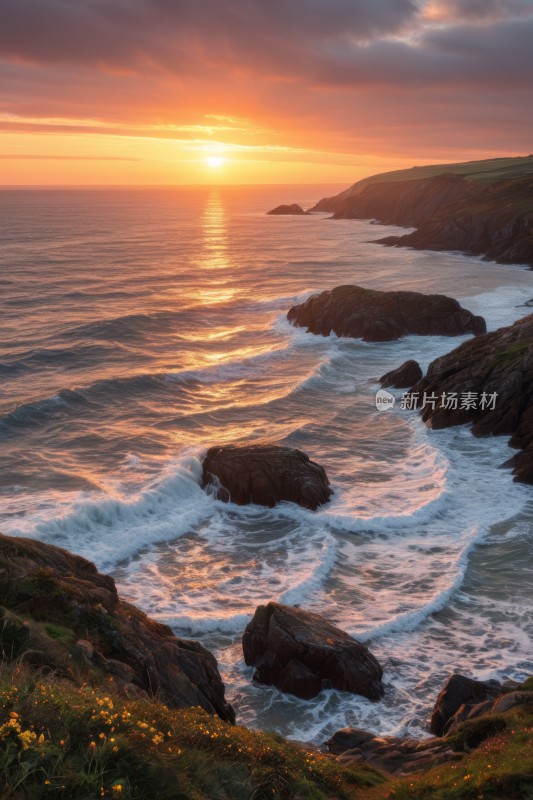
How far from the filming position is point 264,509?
3312cm

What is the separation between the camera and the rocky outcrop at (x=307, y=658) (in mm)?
20406

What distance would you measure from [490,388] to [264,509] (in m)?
17.8

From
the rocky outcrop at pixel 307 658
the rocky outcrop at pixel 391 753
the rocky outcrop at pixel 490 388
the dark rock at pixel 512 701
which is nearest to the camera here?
the rocky outcrop at pixel 391 753

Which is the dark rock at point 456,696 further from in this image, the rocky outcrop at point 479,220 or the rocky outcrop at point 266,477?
the rocky outcrop at point 479,220

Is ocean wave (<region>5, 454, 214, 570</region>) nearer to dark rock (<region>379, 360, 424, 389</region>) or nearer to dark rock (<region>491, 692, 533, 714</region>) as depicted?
dark rock (<region>491, 692, 533, 714</region>)

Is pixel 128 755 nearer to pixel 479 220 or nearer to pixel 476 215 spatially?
pixel 479 220

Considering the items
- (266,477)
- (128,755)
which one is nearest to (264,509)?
(266,477)

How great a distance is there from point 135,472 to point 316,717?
63.6ft

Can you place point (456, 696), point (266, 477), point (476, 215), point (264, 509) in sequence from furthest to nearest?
point (476, 215)
point (266, 477)
point (264, 509)
point (456, 696)

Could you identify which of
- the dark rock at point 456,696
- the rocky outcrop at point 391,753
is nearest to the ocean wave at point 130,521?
the rocky outcrop at point 391,753

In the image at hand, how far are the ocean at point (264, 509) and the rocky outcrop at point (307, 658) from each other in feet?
1.30

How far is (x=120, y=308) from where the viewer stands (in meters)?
77.1

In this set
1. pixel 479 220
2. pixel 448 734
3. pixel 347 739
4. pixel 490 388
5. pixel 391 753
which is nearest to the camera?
pixel 391 753

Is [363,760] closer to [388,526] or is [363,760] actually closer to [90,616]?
[90,616]
